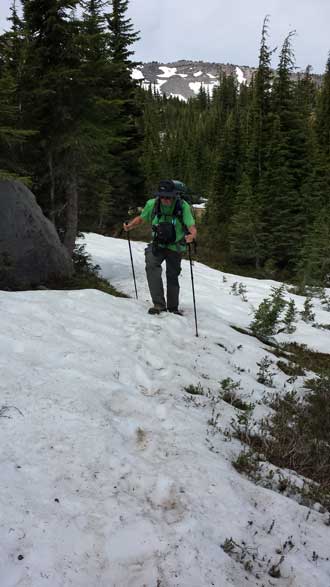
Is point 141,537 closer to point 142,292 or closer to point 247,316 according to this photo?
point 247,316

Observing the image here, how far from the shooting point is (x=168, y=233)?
24.6 ft

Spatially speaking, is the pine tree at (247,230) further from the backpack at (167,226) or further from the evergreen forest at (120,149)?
the backpack at (167,226)

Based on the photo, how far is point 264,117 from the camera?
A: 3753cm

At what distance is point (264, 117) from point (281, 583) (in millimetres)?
41243

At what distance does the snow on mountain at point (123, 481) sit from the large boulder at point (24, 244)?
3.04 m

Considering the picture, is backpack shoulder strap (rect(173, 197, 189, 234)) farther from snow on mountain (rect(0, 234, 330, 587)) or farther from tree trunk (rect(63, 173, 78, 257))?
tree trunk (rect(63, 173, 78, 257))

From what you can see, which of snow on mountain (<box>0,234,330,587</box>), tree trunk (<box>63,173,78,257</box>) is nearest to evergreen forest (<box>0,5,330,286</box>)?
tree trunk (<box>63,173,78,257</box>)

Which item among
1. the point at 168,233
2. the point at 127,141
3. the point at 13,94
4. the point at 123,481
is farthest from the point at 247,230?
the point at 123,481

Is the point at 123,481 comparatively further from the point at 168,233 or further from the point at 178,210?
the point at 178,210

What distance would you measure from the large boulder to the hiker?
264cm

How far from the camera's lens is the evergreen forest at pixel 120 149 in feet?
35.5

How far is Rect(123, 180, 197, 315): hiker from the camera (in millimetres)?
7383

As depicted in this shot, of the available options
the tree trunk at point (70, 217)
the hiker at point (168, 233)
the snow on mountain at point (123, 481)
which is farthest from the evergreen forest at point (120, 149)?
the snow on mountain at point (123, 481)

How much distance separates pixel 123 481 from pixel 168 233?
5314mm
